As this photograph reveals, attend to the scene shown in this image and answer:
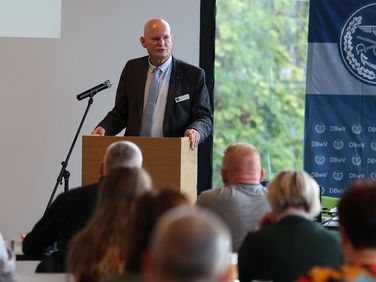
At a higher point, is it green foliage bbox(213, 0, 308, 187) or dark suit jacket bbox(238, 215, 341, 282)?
green foliage bbox(213, 0, 308, 187)

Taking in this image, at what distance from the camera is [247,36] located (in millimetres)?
9031

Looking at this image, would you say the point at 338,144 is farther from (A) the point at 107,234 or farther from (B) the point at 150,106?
(A) the point at 107,234

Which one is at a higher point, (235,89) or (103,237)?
(235,89)

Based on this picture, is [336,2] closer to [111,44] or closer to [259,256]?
[111,44]

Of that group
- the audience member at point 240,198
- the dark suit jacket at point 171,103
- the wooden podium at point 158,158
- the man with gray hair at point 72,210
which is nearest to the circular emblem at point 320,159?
the dark suit jacket at point 171,103

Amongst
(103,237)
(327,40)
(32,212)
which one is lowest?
(32,212)

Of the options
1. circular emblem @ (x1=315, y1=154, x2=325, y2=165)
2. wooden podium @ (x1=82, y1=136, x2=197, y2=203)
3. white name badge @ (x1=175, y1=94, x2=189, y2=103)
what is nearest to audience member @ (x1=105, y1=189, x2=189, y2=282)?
wooden podium @ (x1=82, y1=136, x2=197, y2=203)

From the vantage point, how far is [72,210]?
13.3 feet

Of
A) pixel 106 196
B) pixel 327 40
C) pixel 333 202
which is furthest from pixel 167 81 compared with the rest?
pixel 106 196

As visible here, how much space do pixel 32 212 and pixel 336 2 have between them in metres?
3.46

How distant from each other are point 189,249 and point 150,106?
14.3ft

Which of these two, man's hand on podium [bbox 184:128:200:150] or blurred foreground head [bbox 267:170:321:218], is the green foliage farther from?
blurred foreground head [bbox 267:170:321:218]

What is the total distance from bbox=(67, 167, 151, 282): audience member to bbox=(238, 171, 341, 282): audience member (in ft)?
1.80

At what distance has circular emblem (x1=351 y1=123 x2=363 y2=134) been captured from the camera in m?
7.82
